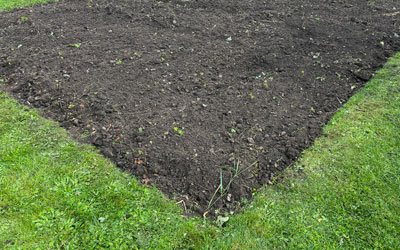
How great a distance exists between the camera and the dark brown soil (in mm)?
3068

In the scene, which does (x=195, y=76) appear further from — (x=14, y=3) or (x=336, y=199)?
(x=14, y=3)

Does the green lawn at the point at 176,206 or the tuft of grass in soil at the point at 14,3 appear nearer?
the green lawn at the point at 176,206

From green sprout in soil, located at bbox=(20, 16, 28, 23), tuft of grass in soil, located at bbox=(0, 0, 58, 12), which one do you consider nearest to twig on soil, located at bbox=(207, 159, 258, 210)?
green sprout in soil, located at bbox=(20, 16, 28, 23)

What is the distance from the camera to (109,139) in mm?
3230

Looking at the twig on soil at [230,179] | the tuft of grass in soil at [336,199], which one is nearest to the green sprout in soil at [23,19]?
the twig on soil at [230,179]

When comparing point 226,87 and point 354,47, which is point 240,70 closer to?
point 226,87

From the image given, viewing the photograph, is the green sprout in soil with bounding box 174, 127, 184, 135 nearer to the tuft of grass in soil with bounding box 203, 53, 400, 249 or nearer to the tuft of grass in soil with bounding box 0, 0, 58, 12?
the tuft of grass in soil with bounding box 203, 53, 400, 249

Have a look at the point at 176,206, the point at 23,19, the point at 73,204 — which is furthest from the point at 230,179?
the point at 23,19

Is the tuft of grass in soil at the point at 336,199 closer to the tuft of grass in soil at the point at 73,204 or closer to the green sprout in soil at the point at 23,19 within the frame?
the tuft of grass in soil at the point at 73,204

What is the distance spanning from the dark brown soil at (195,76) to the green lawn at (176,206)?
192 mm

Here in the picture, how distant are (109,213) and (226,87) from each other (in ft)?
7.35

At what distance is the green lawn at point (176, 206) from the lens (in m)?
2.40

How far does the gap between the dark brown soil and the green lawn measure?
0.19m

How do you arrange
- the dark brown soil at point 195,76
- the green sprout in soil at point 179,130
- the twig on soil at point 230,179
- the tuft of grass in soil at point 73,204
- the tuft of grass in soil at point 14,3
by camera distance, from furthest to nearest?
1. the tuft of grass in soil at point 14,3
2. the green sprout in soil at point 179,130
3. the dark brown soil at point 195,76
4. the twig on soil at point 230,179
5. the tuft of grass in soil at point 73,204
